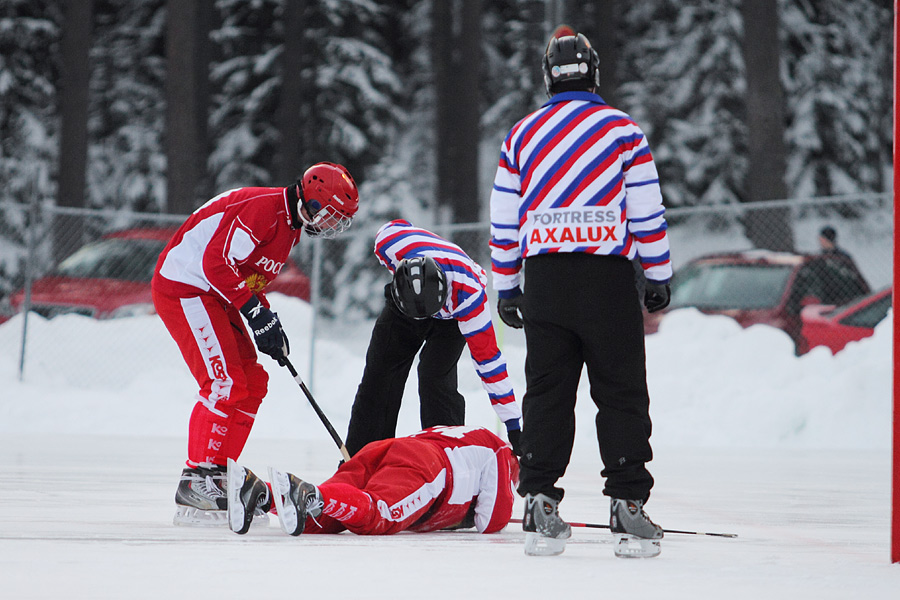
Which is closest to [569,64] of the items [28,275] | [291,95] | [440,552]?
[440,552]

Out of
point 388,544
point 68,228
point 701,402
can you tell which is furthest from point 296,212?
point 68,228

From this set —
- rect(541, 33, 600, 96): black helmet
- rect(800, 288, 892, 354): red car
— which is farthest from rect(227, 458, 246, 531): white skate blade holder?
rect(800, 288, 892, 354): red car

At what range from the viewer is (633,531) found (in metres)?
3.58

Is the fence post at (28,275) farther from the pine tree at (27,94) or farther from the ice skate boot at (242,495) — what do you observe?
the pine tree at (27,94)

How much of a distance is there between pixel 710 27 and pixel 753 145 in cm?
1291

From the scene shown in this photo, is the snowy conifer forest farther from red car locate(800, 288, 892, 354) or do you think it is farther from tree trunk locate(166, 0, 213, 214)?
red car locate(800, 288, 892, 354)

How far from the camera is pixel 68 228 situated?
44.2 ft

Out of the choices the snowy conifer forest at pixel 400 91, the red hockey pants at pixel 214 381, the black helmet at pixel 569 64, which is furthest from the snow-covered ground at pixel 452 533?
the snowy conifer forest at pixel 400 91

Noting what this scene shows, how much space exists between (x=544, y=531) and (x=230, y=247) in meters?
1.73

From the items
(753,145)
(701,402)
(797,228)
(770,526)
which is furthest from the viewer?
(797,228)

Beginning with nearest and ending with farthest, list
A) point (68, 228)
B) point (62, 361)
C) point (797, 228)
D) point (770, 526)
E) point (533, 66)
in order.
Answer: point (770, 526), point (62, 361), point (68, 228), point (533, 66), point (797, 228)

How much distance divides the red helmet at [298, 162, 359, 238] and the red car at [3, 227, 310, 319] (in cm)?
768

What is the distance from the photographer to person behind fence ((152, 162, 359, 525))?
451 cm

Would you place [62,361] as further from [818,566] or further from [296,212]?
[818,566]
